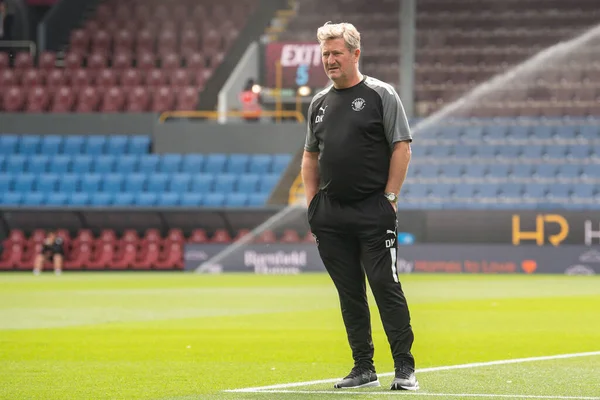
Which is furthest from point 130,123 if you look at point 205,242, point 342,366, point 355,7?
point 342,366

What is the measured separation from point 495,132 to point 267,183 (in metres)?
7.06

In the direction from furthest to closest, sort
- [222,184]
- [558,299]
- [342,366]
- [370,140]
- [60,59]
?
[60,59] → [222,184] → [558,299] → [342,366] → [370,140]

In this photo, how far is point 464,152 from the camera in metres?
35.4

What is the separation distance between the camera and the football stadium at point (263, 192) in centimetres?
1123

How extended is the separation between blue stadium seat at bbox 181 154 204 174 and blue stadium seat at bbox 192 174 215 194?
0.71 m

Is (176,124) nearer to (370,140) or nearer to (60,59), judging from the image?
(60,59)

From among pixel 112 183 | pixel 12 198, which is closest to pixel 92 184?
pixel 112 183

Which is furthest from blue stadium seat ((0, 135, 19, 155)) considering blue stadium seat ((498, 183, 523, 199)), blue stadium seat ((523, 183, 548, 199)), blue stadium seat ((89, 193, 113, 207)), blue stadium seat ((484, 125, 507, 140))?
blue stadium seat ((523, 183, 548, 199))

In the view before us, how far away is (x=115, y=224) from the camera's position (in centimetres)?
3344

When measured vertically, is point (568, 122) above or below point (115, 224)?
above

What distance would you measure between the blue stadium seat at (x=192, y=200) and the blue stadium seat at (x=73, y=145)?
15.0 ft

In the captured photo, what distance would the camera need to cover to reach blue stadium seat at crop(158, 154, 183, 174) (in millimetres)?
35688

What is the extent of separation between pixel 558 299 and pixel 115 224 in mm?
17110

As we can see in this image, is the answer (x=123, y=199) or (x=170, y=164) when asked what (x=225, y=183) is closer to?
(x=170, y=164)
